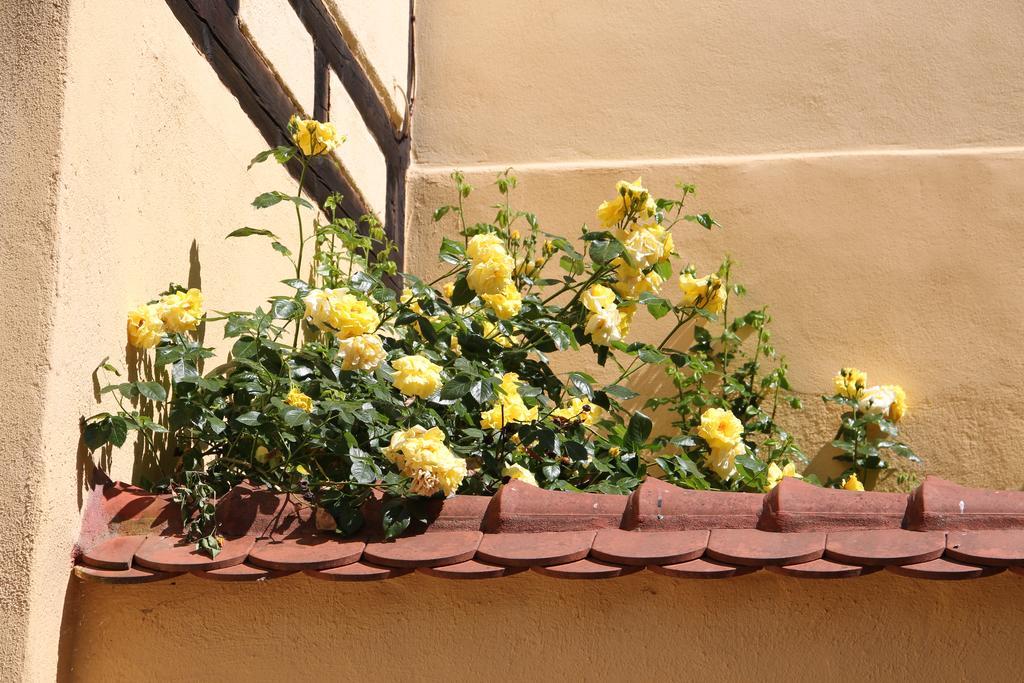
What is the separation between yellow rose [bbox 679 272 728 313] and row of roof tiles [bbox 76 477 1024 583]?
1.34 m

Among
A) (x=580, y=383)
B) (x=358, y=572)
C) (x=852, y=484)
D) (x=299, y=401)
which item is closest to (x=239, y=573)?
(x=358, y=572)

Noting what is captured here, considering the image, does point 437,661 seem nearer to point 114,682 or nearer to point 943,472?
point 114,682

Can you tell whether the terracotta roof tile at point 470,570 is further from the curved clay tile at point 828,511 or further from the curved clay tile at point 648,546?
the curved clay tile at point 828,511

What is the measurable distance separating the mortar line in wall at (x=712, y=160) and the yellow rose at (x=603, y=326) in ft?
5.14

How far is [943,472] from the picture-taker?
3.96m

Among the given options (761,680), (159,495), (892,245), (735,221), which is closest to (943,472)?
(892,245)

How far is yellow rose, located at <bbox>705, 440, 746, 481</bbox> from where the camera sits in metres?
3.16

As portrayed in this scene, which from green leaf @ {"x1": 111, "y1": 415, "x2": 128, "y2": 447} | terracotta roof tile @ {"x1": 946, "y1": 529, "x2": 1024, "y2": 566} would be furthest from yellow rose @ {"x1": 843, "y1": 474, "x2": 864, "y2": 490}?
green leaf @ {"x1": 111, "y1": 415, "x2": 128, "y2": 447}

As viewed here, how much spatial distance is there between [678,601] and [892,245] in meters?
2.24

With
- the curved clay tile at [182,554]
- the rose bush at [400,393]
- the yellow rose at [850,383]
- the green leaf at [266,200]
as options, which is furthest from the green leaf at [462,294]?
the yellow rose at [850,383]

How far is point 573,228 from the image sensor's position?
14.4 feet

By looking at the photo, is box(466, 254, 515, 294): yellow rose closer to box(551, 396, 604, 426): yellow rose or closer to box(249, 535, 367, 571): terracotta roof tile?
box(551, 396, 604, 426): yellow rose

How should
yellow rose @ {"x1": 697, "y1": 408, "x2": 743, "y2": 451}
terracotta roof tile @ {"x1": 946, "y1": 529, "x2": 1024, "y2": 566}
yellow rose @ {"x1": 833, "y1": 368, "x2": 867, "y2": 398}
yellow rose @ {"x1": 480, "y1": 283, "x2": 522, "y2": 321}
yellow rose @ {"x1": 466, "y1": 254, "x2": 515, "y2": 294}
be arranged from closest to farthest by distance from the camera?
1. terracotta roof tile @ {"x1": 946, "y1": 529, "x2": 1024, "y2": 566}
2. yellow rose @ {"x1": 466, "y1": 254, "x2": 515, "y2": 294}
3. yellow rose @ {"x1": 480, "y1": 283, "x2": 522, "y2": 321}
4. yellow rose @ {"x1": 697, "y1": 408, "x2": 743, "y2": 451}
5. yellow rose @ {"x1": 833, "y1": 368, "x2": 867, "y2": 398}

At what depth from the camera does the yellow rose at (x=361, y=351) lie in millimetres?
2576
